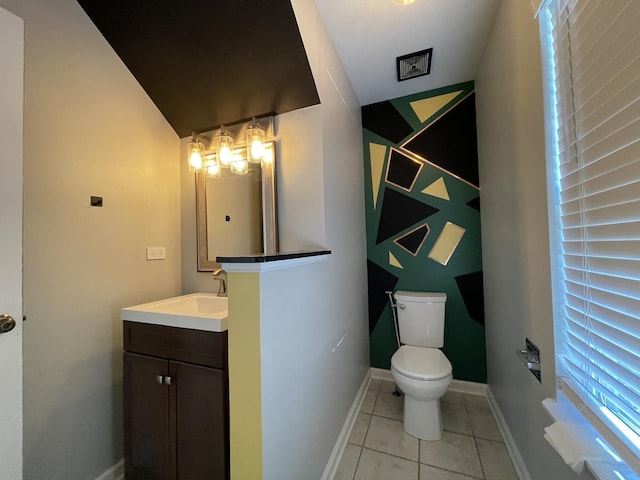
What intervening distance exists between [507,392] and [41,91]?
2880mm

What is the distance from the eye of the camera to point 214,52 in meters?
1.37

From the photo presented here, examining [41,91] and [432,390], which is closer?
[41,91]

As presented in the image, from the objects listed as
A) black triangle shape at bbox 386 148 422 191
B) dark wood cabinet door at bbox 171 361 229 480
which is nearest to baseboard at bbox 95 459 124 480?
dark wood cabinet door at bbox 171 361 229 480

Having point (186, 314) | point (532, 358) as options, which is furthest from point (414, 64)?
point (186, 314)

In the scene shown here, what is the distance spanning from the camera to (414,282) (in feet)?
7.29

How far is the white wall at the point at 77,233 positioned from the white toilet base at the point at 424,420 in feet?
5.63

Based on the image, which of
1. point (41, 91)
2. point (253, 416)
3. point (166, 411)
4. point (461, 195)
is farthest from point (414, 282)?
point (41, 91)

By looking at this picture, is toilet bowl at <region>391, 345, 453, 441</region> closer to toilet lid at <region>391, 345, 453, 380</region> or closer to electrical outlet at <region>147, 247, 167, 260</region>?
toilet lid at <region>391, 345, 453, 380</region>

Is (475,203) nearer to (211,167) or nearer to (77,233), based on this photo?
(211,167)

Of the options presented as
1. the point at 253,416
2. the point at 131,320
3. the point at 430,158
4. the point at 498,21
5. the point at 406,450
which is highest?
the point at 498,21

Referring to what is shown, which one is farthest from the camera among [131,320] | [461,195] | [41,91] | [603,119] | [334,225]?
[461,195]

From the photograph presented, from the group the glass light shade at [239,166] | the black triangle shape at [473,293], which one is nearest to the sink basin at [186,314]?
the glass light shade at [239,166]

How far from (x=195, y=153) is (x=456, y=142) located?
2019 millimetres

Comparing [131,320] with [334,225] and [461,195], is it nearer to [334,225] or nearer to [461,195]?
[334,225]
